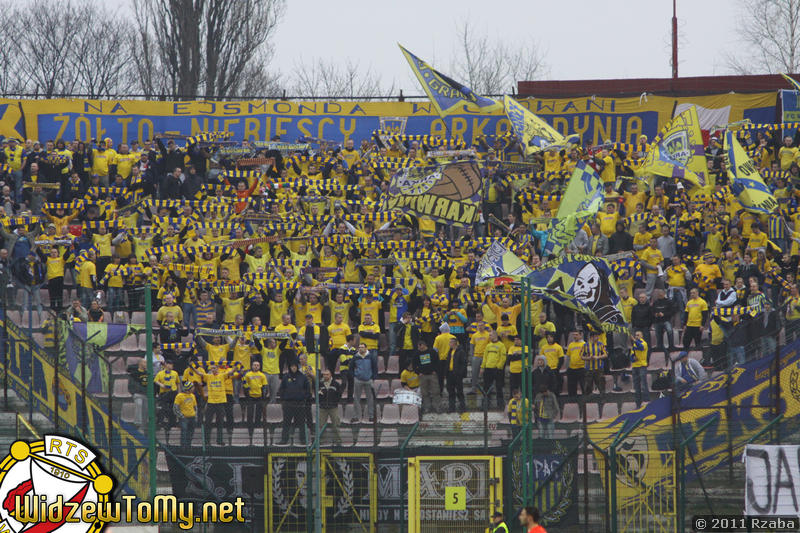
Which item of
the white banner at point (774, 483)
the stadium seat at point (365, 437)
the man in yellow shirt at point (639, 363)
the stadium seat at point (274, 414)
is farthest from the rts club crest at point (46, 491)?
the man in yellow shirt at point (639, 363)

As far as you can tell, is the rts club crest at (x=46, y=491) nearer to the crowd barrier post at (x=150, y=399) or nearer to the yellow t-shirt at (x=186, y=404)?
the crowd barrier post at (x=150, y=399)

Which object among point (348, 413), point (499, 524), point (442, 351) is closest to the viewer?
point (499, 524)

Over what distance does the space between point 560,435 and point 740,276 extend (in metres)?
6.06

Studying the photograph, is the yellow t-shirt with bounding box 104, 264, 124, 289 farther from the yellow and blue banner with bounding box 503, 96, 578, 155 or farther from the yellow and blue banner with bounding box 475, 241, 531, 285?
the yellow and blue banner with bounding box 503, 96, 578, 155

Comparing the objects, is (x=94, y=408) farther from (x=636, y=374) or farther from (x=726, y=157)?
(x=726, y=157)

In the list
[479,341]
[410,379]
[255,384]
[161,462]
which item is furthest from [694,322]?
[161,462]

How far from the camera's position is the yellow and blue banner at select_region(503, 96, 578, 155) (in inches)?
1072

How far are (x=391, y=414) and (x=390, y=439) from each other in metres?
1.30

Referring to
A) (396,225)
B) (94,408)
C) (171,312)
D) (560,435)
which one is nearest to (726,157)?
(396,225)

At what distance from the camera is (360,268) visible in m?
24.3

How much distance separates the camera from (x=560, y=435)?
17953mm

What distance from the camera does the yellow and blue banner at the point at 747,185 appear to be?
23484 mm

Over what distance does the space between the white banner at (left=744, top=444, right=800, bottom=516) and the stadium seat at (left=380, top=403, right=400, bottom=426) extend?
5.46 meters

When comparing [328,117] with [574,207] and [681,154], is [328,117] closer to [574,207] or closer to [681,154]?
[681,154]
